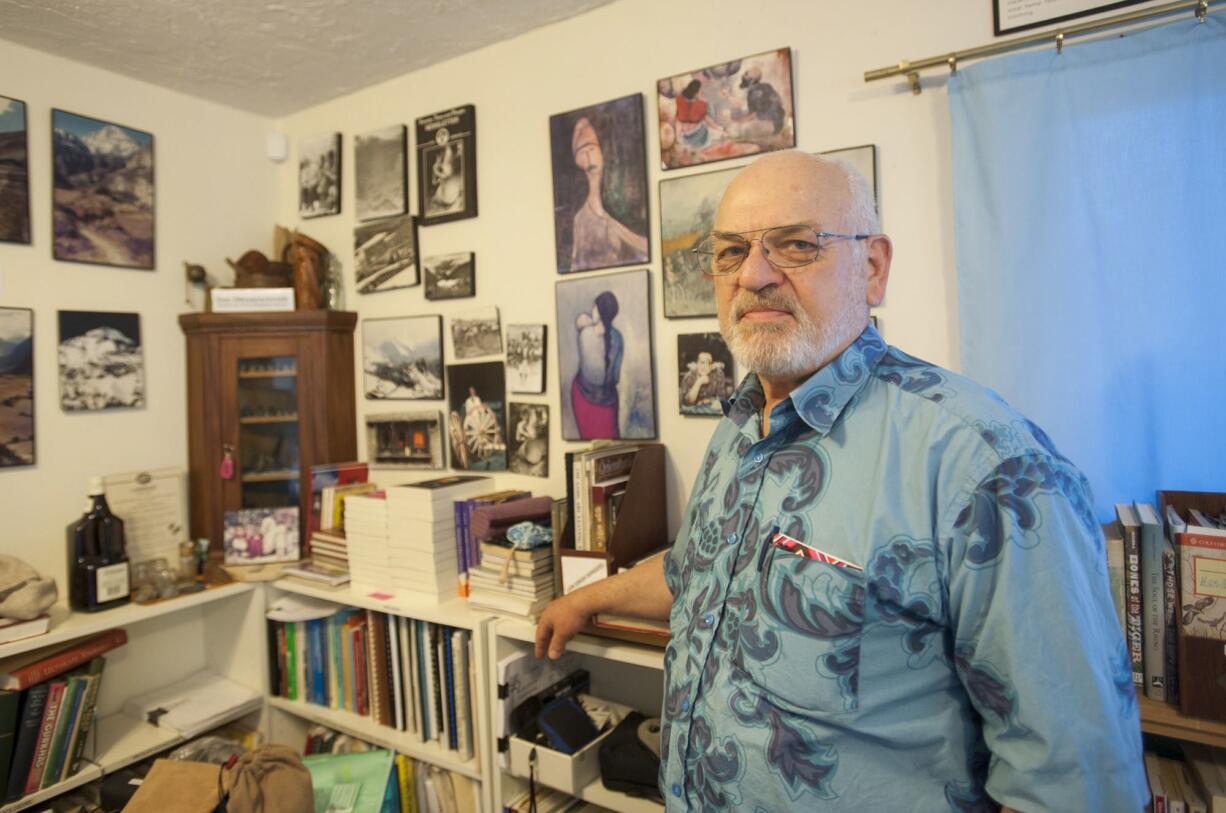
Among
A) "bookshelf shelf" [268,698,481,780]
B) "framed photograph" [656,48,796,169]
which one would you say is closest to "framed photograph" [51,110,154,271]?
"bookshelf shelf" [268,698,481,780]

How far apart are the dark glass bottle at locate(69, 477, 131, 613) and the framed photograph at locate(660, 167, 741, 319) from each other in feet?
5.95

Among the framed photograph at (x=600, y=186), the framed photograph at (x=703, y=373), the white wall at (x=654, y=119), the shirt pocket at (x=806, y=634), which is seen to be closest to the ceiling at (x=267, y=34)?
the white wall at (x=654, y=119)

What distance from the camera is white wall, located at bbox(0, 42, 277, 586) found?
217cm

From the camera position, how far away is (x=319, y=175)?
2688mm

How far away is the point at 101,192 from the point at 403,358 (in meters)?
1.11

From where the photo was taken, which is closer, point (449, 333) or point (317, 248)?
point (449, 333)

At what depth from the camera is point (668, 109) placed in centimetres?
193

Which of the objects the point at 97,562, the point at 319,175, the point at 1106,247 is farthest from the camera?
the point at 319,175

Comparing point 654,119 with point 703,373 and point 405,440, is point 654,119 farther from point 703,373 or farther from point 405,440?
point 405,440

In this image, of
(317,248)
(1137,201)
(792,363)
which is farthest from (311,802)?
(1137,201)

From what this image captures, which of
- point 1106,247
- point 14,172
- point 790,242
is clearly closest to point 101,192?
point 14,172

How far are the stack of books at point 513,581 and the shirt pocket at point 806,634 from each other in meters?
0.90

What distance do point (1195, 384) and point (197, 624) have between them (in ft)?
9.88

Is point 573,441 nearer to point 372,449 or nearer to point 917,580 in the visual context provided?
point 372,449
